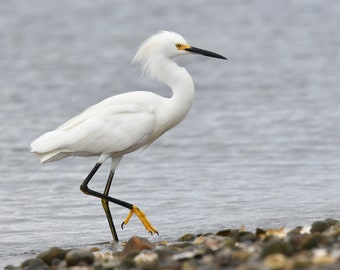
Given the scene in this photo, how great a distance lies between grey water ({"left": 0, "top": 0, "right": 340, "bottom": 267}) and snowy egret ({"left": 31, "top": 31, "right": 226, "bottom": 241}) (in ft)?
2.96

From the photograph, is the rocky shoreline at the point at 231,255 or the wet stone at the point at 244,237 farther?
the wet stone at the point at 244,237

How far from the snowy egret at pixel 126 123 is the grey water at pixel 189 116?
90 centimetres

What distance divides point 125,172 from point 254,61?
946 cm

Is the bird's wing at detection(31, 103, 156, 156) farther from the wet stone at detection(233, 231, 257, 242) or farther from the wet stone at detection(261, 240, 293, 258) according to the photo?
the wet stone at detection(261, 240, 293, 258)

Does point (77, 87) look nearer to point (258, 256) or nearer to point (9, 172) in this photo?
point (9, 172)

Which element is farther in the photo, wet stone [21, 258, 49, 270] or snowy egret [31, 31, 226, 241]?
snowy egret [31, 31, 226, 241]

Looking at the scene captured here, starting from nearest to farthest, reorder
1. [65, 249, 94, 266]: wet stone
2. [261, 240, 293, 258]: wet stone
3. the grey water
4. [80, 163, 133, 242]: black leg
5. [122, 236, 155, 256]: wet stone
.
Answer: [261, 240, 293, 258]: wet stone → [65, 249, 94, 266]: wet stone → [122, 236, 155, 256]: wet stone → [80, 163, 133, 242]: black leg → the grey water

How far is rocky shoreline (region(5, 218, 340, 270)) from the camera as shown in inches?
244

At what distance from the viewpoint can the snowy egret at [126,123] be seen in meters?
9.57

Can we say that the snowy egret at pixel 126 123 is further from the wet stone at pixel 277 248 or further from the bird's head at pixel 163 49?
the wet stone at pixel 277 248

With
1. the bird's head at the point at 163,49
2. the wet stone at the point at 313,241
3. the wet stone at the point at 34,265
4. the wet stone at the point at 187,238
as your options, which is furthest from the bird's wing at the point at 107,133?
the wet stone at the point at 313,241

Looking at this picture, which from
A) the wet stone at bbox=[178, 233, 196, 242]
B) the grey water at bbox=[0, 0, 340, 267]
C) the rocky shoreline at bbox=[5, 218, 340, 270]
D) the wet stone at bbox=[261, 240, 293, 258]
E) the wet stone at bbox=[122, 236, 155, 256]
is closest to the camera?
the rocky shoreline at bbox=[5, 218, 340, 270]

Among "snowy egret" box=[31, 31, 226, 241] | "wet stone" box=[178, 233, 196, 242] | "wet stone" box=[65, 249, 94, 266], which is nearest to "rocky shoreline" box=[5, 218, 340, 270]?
"wet stone" box=[65, 249, 94, 266]

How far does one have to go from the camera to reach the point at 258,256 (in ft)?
21.3
